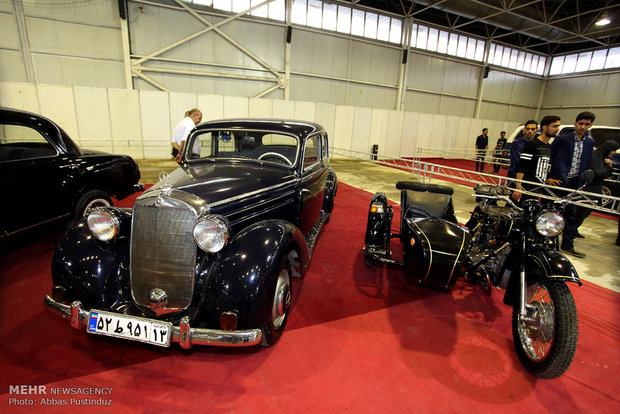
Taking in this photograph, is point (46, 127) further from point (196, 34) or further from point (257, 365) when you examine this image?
point (196, 34)

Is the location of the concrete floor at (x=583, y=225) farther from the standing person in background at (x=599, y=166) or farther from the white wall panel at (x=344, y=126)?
the white wall panel at (x=344, y=126)

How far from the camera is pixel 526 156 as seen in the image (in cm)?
414

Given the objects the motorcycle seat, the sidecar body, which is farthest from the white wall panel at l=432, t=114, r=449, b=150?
the sidecar body

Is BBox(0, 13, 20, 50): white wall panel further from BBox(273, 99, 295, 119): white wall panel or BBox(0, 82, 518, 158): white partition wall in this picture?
BBox(273, 99, 295, 119): white wall panel

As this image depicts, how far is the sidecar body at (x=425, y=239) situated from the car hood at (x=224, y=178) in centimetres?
117

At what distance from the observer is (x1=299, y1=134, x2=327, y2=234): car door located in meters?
3.29

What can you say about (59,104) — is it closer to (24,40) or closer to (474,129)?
(24,40)

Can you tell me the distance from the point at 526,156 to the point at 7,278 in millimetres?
6452

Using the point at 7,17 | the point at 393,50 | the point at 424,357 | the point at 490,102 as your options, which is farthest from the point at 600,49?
the point at 7,17

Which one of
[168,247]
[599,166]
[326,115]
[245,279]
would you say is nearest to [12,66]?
[326,115]

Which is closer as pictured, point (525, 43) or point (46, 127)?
point (46, 127)

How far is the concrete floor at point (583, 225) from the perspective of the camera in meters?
3.75

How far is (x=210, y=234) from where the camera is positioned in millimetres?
1919

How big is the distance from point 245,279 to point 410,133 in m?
15.4
